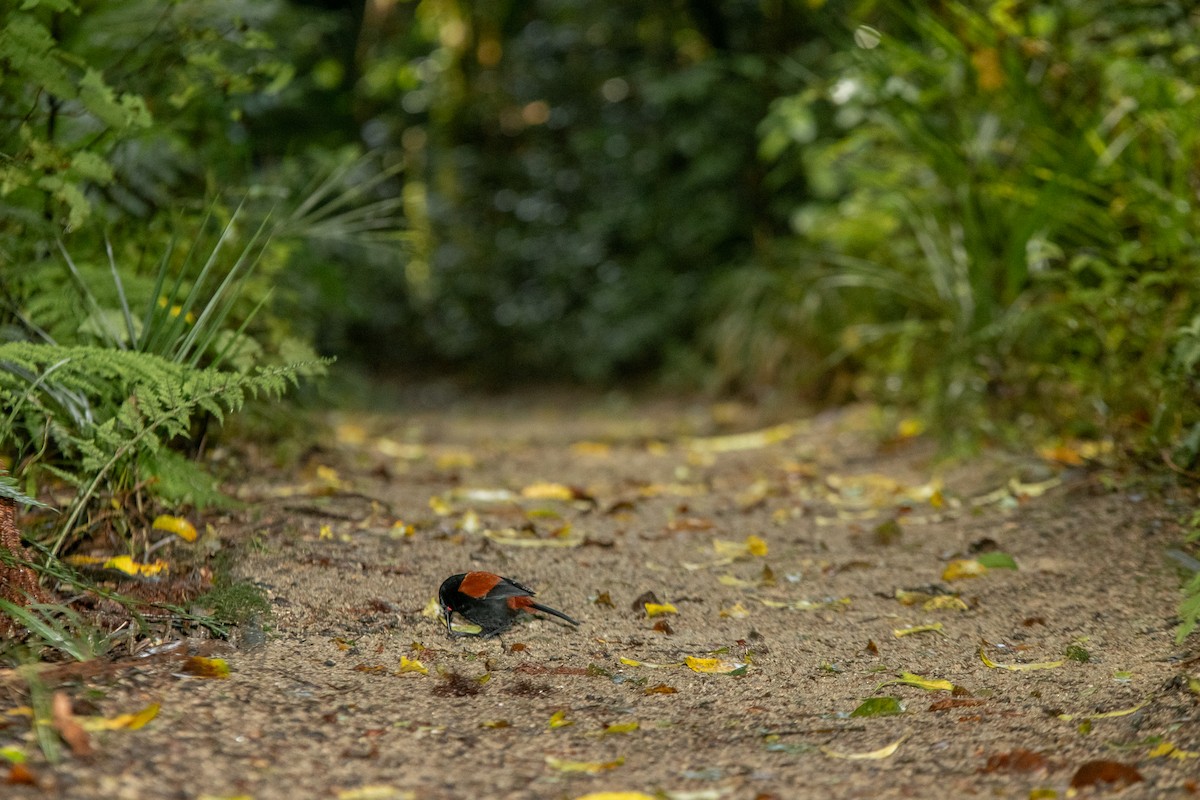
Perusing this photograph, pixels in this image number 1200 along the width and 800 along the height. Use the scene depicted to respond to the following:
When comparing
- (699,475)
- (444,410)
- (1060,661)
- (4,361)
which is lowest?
(444,410)

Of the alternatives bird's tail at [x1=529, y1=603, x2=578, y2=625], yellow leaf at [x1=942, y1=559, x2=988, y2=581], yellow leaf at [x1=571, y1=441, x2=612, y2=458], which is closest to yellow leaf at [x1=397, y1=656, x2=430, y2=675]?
bird's tail at [x1=529, y1=603, x2=578, y2=625]

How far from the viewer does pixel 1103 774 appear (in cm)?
136

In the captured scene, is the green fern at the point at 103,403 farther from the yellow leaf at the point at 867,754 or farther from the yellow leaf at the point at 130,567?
the yellow leaf at the point at 867,754

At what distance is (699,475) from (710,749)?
221cm

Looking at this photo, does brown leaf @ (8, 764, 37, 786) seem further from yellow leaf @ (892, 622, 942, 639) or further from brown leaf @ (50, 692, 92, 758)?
yellow leaf @ (892, 622, 942, 639)

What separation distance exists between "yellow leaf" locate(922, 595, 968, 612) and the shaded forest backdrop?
692mm

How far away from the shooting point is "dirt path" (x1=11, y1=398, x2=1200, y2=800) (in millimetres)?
1414

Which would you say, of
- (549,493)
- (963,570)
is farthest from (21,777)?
(549,493)

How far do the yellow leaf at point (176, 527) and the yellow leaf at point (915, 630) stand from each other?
140 centimetres

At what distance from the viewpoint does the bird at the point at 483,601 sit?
6.45 ft

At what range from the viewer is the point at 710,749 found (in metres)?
1.53

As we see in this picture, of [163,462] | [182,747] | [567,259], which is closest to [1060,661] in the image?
[182,747]

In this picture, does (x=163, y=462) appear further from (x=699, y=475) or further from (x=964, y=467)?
(x=964, y=467)

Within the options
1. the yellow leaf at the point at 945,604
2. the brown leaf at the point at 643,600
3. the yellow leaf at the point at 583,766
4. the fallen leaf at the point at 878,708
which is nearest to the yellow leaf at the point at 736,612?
the brown leaf at the point at 643,600
